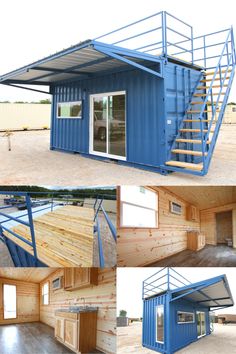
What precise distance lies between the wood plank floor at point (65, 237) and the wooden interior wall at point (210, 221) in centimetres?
131

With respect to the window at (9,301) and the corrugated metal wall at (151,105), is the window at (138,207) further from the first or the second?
the corrugated metal wall at (151,105)

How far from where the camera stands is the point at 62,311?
14.2 ft

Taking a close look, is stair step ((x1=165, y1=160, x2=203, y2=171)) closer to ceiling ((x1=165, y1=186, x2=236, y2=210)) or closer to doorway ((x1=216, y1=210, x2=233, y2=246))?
ceiling ((x1=165, y1=186, x2=236, y2=210))

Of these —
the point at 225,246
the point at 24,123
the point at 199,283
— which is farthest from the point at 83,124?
the point at 24,123

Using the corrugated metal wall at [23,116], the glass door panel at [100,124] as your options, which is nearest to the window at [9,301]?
the glass door panel at [100,124]

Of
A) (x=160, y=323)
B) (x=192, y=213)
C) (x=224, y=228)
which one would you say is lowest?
(x=160, y=323)

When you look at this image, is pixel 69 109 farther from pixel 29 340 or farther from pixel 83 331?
pixel 83 331

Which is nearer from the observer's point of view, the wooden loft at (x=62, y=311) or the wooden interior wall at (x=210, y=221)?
the wooden interior wall at (x=210, y=221)

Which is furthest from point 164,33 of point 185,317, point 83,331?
point 185,317

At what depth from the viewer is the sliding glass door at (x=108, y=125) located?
7172 millimetres

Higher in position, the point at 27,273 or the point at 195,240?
the point at 195,240

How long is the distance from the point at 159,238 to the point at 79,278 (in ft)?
4.01

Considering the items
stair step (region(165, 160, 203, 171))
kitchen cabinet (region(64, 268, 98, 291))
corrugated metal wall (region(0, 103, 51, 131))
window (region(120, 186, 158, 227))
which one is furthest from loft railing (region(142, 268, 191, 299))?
corrugated metal wall (region(0, 103, 51, 131))

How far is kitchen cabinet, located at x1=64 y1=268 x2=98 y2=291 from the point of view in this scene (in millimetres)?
3854
